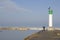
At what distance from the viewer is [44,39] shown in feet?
23.6

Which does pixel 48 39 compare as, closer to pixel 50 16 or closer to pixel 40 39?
pixel 40 39

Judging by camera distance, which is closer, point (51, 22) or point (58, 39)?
point (58, 39)

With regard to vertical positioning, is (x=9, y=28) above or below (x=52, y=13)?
below

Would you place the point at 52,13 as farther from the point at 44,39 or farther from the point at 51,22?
the point at 44,39

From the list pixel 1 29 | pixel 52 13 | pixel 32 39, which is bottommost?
pixel 1 29

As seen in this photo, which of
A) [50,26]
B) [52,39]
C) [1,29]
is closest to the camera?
[52,39]

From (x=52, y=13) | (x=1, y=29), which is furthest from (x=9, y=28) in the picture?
(x=52, y=13)

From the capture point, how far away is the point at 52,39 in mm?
7137

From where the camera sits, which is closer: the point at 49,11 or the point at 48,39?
the point at 48,39

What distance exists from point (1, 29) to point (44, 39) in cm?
7709

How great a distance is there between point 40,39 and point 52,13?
17.7ft

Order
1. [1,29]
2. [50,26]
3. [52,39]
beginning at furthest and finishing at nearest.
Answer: [1,29] < [50,26] < [52,39]

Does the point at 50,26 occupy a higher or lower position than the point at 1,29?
higher

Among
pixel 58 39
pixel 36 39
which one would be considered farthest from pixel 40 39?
pixel 58 39
